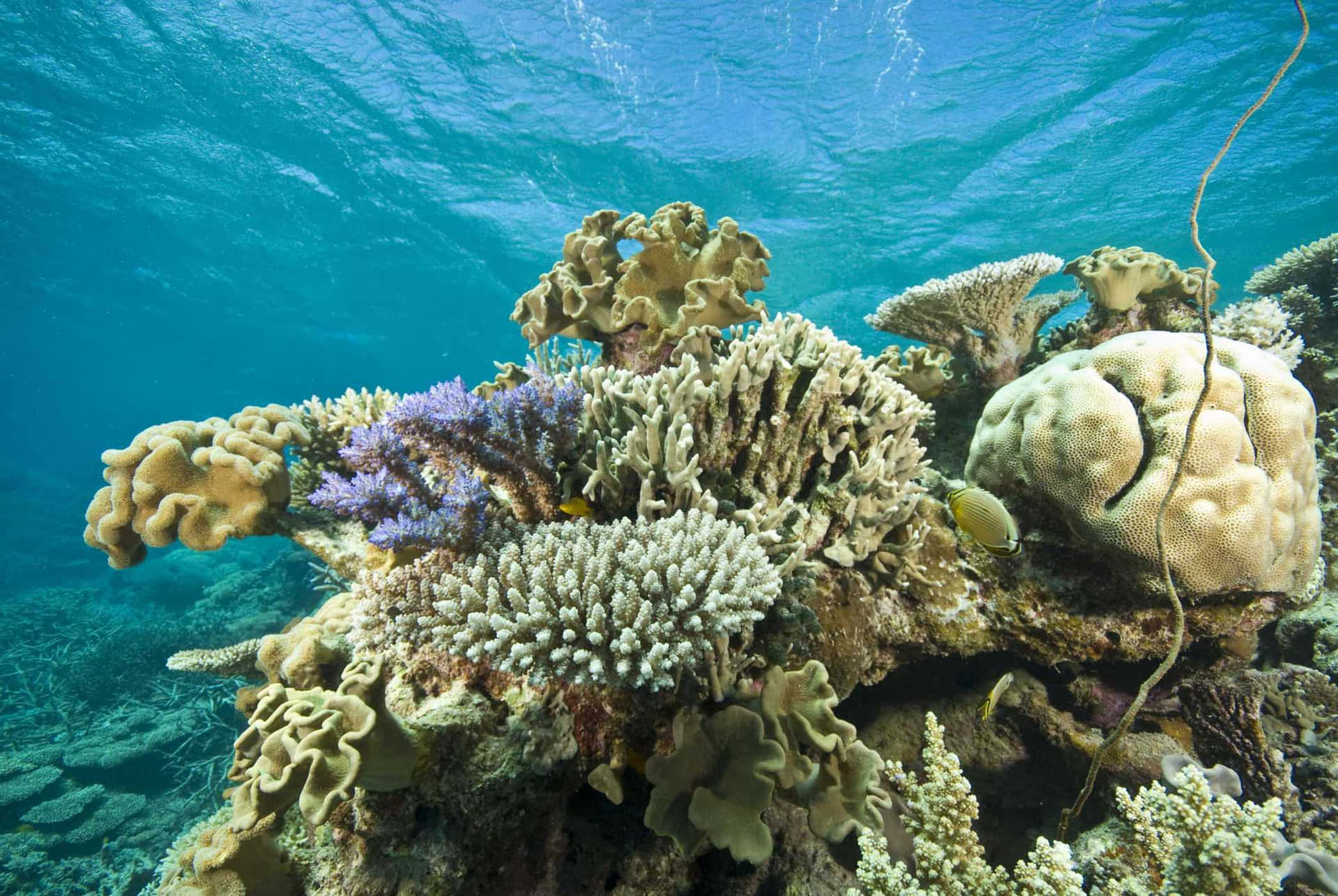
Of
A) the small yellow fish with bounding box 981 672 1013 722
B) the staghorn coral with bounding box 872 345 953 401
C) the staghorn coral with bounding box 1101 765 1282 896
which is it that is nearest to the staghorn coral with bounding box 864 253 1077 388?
the staghorn coral with bounding box 872 345 953 401

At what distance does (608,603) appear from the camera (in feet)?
7.48

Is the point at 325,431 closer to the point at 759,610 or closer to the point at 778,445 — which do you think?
the point at 778,445

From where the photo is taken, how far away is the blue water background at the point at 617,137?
18.9m

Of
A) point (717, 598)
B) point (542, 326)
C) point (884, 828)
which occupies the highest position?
point (542, 326)

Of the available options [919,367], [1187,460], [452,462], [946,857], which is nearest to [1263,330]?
[919,367]

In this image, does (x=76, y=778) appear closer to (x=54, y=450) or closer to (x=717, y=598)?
(x=717, y=598)

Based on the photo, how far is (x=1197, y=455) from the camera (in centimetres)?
278

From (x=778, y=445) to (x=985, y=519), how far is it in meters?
1.20

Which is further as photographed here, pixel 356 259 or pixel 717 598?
pixel 356 259

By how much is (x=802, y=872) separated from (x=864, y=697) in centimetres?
130

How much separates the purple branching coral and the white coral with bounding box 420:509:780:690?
30 cm

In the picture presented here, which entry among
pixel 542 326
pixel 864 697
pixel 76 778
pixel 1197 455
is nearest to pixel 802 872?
pixel 864 697

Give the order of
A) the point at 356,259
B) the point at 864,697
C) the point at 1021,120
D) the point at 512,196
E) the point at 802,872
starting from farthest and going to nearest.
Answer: the point at 356,259 < the point at 512,196 < the point at 1021,120 < the point at 864,697 < the point at 802,872

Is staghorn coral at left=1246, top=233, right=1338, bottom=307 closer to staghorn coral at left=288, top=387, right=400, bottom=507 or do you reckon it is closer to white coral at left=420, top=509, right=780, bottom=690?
white coral at left=420, top=509, right=780, bottom=690
